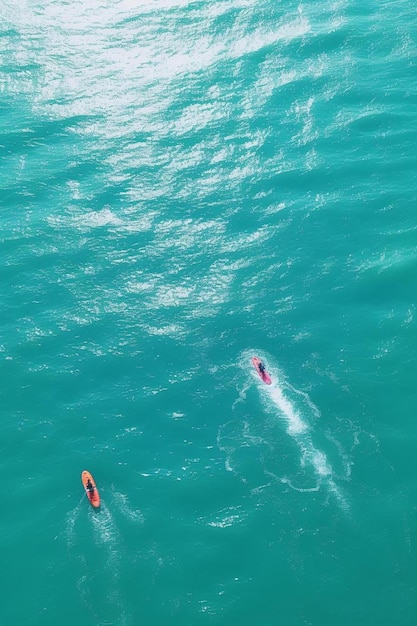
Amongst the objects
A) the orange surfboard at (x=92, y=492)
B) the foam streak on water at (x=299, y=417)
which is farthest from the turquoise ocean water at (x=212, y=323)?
the orange surfboard at (x=92, y=492)

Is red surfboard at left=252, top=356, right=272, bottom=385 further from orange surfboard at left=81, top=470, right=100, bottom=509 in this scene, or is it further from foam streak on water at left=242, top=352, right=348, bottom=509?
orange surfboard at left=81, top=470, right=100, bottom=509

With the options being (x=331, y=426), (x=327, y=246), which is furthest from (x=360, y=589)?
(x=327, y=246)

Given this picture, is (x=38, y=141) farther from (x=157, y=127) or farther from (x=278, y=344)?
(x=278, y=344)

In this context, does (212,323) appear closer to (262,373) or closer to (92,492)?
(262,373)

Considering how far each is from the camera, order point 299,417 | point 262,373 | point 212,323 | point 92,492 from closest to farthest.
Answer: point 92,492 < point 299,417 < point 262,373 < point 212,323

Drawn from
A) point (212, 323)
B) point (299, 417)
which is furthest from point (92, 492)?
point (212, 323)

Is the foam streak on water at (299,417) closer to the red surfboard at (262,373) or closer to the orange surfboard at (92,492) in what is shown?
the red surfboard at (262,373)

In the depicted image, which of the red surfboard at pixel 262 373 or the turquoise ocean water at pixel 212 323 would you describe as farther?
the red surfboard at pixel 262 373

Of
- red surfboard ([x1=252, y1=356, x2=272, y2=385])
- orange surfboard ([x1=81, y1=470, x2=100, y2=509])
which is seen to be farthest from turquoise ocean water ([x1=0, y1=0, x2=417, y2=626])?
orange surfboard ([x1=81, y1=470, x2=100, y2=509])
